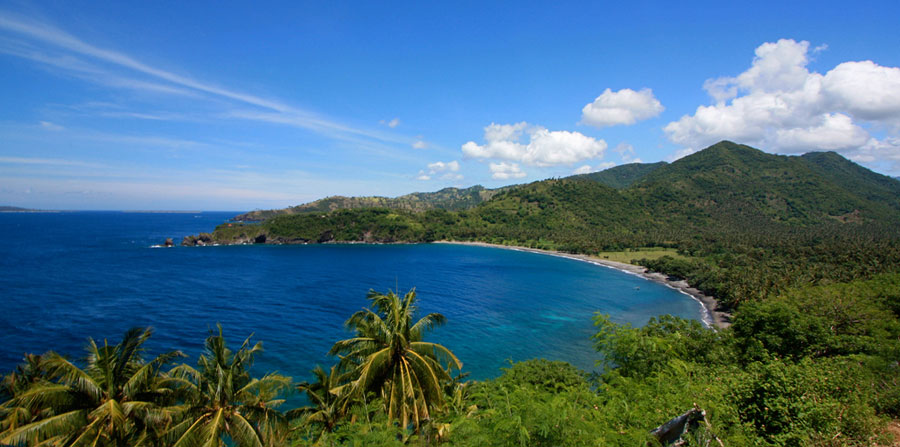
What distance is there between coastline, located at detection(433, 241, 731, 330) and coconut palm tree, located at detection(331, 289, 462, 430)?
2717 cm

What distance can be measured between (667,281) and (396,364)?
100 metres

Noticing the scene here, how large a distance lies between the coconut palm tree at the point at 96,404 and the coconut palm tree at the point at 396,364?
6.18 metres

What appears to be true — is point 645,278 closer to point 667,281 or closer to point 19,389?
point 667,281

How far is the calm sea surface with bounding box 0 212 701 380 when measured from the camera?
1731 inches

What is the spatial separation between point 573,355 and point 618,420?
38260 millimetres

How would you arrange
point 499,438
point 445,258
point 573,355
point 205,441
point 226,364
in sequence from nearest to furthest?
point 499,438, point 205,441, point 226,364, point 573,355, point 445,258

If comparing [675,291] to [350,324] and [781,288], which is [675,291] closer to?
[781,288]

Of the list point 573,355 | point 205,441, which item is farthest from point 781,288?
Result: point 205,441

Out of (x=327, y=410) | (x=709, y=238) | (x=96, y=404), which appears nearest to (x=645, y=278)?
(x=709, y=238)

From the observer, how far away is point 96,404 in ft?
38.2

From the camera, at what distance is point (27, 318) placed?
47.6 meters

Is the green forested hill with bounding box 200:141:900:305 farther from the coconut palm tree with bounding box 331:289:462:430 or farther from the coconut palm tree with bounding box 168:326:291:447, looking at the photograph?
the coconut palm tree with bounding box 168:326:291:447

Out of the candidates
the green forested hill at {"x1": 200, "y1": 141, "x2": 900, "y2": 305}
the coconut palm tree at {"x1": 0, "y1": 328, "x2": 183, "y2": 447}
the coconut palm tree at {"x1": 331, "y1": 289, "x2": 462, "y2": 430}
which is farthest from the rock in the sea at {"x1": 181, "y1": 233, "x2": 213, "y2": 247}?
the coconut palm tree at {"x1": 331, "y1": 289, "x2": 462, "y2": 430}

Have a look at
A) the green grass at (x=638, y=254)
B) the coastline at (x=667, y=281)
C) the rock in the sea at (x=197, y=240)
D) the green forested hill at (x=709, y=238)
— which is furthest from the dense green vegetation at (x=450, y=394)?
the rock in the sea at (x=197, y=240)
